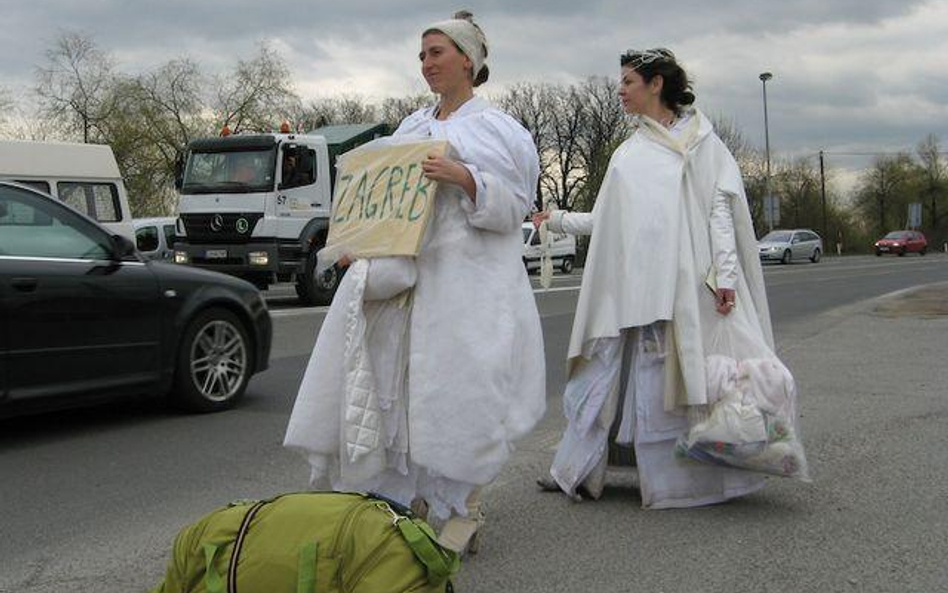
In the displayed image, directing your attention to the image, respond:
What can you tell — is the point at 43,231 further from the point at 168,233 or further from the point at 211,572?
the point at 168,233

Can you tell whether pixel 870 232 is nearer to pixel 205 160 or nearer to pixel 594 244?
pixel 205 160

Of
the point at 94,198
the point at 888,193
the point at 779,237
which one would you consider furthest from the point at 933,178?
the point at 94,198

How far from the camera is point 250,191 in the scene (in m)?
16.4

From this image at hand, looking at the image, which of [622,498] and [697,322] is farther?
[622,498]

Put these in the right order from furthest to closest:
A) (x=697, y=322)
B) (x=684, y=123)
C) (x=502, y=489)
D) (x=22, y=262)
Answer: (x=22, y=262) → (x=502, y=489) → (x=684, y=123) → (x=697, y=322)

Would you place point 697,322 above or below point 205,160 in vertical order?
below

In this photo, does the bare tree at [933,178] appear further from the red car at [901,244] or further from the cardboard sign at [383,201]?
the cardboard sign at [383,201]

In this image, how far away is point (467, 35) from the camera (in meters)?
3.45

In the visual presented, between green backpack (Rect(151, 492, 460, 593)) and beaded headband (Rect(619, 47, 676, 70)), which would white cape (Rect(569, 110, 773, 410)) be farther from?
green backpack (Rect(151, 492, 460, 593))

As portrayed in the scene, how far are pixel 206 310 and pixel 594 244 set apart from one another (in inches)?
140

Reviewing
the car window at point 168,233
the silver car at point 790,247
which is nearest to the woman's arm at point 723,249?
the car window at point 168,233

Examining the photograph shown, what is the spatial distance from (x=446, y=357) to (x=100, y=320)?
3.55m

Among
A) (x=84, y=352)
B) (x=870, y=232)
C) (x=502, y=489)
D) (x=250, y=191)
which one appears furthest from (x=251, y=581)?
(x=870, y=232)

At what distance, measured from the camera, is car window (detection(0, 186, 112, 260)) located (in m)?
5.80
